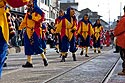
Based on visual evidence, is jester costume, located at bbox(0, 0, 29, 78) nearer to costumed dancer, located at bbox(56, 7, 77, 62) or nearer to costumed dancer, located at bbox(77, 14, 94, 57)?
costumed dancer, located at bbox(56, 7, 77, 62)

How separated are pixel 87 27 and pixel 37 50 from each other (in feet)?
22.8

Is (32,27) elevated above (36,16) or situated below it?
below

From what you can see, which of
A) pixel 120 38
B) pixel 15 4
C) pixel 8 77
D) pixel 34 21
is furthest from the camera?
pixel 34 21

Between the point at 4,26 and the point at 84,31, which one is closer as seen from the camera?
the point at 4,26

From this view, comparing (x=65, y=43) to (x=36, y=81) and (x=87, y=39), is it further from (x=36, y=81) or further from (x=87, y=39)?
(x=36, y=81)

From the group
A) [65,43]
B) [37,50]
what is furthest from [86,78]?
[65,43]

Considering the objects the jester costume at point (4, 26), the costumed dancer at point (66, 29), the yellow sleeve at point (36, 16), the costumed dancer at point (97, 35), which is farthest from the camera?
the costumed dancer at point (97, 35)

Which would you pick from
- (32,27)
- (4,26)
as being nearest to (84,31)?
(32,27)

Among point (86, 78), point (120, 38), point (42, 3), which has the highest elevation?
point (42, 3)

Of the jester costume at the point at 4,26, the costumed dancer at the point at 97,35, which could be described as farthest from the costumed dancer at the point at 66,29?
the jester costume at the point at 4,26

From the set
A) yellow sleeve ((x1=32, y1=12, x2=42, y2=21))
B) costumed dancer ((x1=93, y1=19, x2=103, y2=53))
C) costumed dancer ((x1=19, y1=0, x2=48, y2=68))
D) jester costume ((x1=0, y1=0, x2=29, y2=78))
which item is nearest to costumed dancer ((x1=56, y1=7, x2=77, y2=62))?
costumed dancer ((x1=19, y1=0, x2=48, y2=68))

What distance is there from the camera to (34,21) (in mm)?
11953

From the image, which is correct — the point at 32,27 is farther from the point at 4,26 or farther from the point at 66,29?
the point at 4,26

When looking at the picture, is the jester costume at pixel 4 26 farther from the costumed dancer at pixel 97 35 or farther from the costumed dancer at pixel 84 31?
the costumed dancer at pixel 97 35
